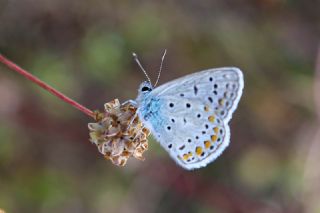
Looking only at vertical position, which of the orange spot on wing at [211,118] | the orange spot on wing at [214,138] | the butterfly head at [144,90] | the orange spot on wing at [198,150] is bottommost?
the orange spot on wing at [198,150]

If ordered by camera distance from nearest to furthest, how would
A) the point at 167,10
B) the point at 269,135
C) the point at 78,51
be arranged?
1. the point at 78,51
2. the point at 167,10
3. the point at 269,135

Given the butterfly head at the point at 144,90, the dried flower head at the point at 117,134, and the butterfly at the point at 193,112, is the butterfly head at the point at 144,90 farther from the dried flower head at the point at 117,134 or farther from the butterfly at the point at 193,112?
the dried flower head at the point at 117,134

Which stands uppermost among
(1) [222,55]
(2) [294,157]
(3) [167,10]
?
(3) [167,10]

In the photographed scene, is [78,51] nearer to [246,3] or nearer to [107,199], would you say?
[107,199]

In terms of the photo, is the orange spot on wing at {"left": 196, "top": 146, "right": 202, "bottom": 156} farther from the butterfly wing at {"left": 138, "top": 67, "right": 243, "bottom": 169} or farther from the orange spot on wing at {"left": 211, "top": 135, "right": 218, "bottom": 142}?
the orange spot on wing at {"left": 211, "top": 135, "right": 218, "bottom": 142}

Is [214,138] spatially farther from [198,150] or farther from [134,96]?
[134,96]

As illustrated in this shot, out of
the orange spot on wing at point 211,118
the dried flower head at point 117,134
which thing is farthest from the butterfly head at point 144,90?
the orange spot on wing at point 211,118

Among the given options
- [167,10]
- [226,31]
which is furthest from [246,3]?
[167,10]

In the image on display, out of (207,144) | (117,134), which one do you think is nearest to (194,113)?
(207,144)
